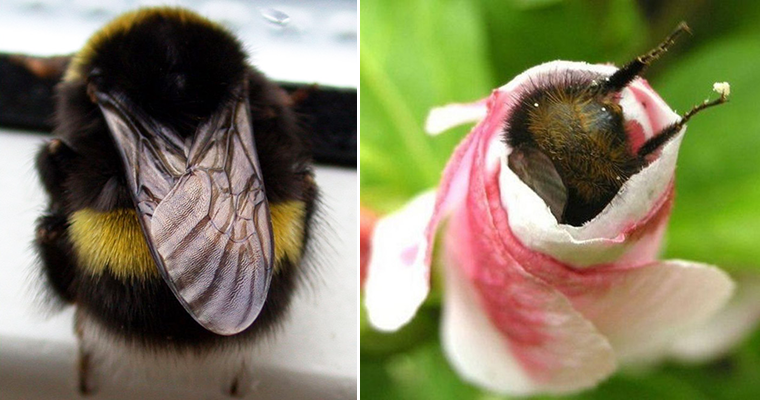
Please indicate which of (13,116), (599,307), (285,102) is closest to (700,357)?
(599,307)

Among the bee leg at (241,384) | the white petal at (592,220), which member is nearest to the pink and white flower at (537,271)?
the white petal at (592,220)

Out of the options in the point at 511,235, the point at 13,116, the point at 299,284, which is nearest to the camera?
the point at 511,235

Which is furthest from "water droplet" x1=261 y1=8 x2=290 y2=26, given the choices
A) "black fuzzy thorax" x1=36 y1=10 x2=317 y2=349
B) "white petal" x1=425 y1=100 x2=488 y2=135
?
"white petal" x1=425 y1=100 x2=488 y2=135

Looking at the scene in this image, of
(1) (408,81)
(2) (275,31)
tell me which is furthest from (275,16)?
(1) (408,81)

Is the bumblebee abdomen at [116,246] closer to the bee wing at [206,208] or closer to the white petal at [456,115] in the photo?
the bee wing at [206,208]

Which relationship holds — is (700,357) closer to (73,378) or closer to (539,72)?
(539,72)
